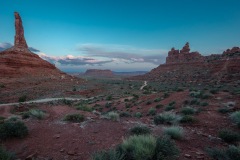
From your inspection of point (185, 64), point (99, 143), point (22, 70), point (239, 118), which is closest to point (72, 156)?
point (99, 143)

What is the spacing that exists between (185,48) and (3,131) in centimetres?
10133

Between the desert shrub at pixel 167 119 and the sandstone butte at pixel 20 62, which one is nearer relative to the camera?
the desert shrub at pixel 167 119

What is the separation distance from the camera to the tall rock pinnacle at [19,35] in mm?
55312

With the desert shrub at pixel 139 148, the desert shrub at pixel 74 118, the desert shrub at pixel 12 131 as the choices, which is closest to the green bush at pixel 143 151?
the desert shrub at pixel 139 148

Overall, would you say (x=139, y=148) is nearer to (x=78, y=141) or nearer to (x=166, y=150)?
(x=166, y=150)

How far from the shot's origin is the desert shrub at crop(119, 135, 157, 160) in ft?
11.2

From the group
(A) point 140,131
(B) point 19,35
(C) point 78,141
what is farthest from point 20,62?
(A) point 140,131

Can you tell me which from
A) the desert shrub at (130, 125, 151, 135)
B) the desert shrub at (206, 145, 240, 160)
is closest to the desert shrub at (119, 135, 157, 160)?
the desert shrub at (130, 125, 151, 135)

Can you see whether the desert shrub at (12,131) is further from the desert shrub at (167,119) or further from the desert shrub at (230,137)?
the desert shrub at (230,137)

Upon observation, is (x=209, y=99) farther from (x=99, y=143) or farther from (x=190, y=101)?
(x=99, y=143)

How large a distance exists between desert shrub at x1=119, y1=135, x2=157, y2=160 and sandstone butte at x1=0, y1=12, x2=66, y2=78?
48.3 m

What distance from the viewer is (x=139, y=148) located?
351 cm

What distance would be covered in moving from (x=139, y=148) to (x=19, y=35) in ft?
216

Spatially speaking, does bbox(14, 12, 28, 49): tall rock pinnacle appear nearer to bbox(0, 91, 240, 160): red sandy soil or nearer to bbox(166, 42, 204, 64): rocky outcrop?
bbox(0, 91, 240, 160): red sandy soil
